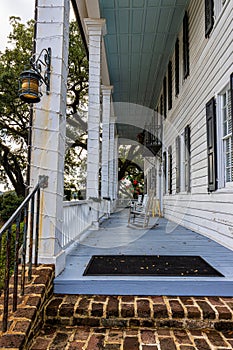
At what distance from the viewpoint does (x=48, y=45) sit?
2.51 metres

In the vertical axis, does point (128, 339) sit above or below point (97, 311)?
below

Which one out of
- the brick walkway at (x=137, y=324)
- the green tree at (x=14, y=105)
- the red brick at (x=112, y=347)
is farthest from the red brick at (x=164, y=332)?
the green tree at (x=14, y=105)

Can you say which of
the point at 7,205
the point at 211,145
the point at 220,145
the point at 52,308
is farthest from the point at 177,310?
the point at 7,205

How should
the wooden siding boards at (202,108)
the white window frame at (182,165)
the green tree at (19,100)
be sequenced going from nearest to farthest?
the wooden siding boards at (202,108), the white window frame at (182,165), the green tree at (19,100)

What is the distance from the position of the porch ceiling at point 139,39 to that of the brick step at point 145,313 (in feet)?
17.4

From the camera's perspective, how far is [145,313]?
198 cm

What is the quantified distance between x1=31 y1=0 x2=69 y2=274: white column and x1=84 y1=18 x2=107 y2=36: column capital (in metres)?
3.07

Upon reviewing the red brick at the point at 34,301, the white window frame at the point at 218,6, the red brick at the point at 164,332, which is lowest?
the red brick at the point at 164,332

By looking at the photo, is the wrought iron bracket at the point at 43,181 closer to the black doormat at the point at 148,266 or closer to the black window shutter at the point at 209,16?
the black doormat at the point at 148,266

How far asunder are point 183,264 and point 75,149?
1394 centimetres

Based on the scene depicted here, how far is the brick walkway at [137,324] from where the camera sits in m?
1.79

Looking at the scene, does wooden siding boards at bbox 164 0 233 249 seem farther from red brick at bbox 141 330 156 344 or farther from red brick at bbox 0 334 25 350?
red brick at bbox 0 334 25 350

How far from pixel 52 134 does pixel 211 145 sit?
2535 millimetres

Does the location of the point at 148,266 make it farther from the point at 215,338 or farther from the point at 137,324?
the point at 215,338
